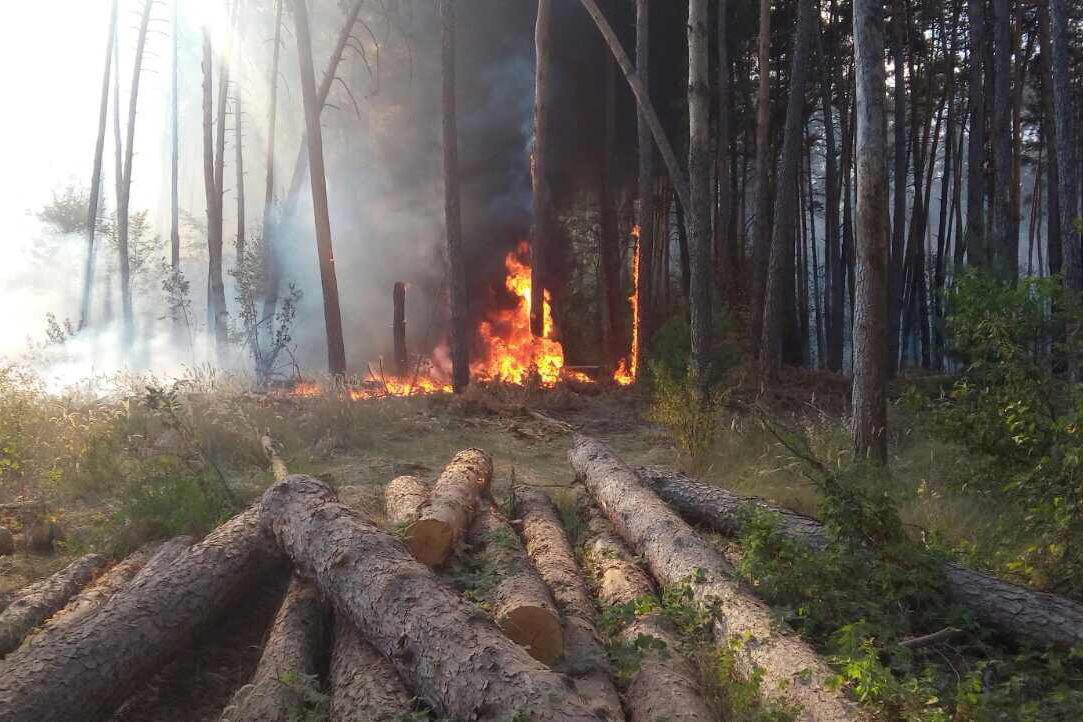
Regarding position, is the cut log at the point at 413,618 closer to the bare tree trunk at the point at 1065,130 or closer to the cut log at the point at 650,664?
the cut log at the point at 650,664

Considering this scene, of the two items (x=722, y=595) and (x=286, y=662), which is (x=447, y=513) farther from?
(x=722, y=595)

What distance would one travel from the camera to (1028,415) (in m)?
5.57

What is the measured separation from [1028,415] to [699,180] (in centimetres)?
658

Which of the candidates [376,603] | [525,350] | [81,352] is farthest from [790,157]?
[81,352]

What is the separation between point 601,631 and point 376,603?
1.41 m

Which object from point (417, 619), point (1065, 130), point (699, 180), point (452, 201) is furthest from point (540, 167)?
point (417, 619)

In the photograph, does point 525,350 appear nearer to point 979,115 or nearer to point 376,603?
point 979,115

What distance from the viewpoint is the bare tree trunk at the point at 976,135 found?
16062 millimetres

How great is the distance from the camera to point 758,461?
9.08m

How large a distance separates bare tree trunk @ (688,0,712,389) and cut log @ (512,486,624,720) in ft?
14.1

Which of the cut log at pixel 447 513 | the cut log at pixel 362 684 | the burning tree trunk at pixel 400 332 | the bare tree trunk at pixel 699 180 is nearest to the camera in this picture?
the cut log at pixel 362 684

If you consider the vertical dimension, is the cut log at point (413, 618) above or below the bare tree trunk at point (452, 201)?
below

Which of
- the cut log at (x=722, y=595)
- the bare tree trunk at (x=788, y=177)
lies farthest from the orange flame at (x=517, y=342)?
the cut log at (x=722, y=595)

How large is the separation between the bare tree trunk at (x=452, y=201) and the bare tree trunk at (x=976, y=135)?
32.3 ft
